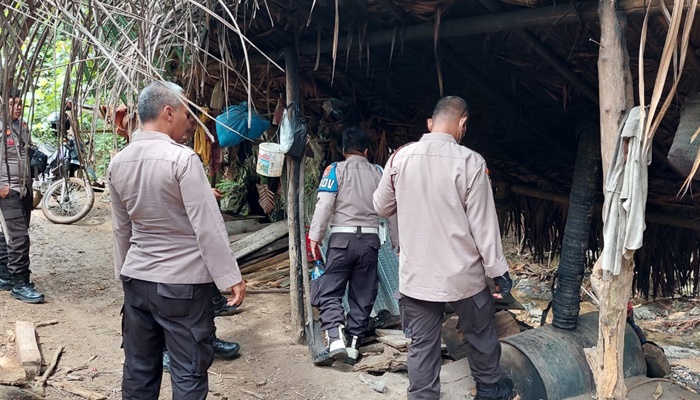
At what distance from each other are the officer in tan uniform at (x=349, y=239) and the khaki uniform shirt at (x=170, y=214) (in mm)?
1834

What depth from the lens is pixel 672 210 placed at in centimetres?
502

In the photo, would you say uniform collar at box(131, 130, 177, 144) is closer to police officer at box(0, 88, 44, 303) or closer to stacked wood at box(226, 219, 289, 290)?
police officer at box(0, 88, 44, 303)

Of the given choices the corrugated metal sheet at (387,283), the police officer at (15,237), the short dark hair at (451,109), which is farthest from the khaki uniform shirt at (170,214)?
the police officer at (15,237)

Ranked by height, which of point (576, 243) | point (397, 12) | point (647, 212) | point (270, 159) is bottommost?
point (576, 243)

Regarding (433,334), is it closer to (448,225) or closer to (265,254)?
(448,225)

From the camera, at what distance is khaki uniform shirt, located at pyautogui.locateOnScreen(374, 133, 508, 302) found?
326 centimetres

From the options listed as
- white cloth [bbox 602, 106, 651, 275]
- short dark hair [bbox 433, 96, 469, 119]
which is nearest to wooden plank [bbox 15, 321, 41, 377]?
short dark hair [bbox 433, 96, 469, 119]

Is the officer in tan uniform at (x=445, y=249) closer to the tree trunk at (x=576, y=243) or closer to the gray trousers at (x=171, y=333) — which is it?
the tree trunk at (x=576, y=243)

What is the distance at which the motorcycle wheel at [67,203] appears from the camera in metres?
9.78

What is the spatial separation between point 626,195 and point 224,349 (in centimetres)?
320

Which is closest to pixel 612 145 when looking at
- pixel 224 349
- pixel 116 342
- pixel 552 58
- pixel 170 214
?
pixel 552 58

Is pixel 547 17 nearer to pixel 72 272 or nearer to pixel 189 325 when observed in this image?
pixel 189 325

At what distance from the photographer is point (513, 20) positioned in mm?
3393

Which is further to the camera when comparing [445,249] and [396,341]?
[396,341]
